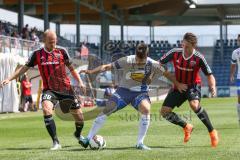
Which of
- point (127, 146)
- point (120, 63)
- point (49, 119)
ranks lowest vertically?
point (127, 146)

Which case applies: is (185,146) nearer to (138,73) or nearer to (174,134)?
(138,73)

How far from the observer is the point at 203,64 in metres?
12.9

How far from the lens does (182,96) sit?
43.3ft

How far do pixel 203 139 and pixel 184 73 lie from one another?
2012 mm

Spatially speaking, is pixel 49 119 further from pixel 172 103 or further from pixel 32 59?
pixel 172 103

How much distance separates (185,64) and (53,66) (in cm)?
254

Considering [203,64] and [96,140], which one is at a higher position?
[203,64]

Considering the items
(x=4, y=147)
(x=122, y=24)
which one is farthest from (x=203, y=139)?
(x=122, y=24)

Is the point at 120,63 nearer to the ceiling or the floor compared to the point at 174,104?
nearer to the ceiling

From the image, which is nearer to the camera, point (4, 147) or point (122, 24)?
point (4, 147)

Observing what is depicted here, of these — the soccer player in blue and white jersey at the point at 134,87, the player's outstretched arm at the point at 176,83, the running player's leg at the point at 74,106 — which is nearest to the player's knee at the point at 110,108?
the soccer player in blue and white jersey at the point at 134,87

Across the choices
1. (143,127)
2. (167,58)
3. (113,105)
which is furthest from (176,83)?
(113,105)

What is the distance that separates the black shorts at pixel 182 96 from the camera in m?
13.0

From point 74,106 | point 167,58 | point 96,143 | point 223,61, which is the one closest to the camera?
point 96,143
